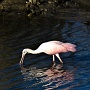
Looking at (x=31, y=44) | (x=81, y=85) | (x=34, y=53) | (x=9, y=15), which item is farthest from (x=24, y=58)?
(x=9, y=15)

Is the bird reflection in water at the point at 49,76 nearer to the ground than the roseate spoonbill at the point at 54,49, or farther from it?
nearer to the ground

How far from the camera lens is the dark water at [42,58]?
41.5ft

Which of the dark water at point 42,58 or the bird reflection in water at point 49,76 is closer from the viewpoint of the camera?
the bird reflection in water at point 49,76

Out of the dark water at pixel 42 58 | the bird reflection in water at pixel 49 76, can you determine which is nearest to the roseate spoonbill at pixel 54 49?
the dark water at pixel 42 58

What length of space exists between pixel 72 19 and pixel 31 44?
5302 millimetres

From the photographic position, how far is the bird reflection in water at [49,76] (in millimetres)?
12539

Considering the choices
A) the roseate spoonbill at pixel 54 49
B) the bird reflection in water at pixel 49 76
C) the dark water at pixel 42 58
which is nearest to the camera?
the bird reflection in water at pixel 49 76

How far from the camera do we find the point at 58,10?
2386 cm

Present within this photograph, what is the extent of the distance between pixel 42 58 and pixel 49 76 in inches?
77.0

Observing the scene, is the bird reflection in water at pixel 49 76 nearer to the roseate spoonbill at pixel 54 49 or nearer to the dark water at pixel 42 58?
the dark water at pixel 42 58

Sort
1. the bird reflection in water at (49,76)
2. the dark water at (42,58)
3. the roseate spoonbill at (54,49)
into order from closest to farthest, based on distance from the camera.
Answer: the bird reflection in water at (49,76)
the dark water at (42,58)
the roseate spoonbill at (54,49)

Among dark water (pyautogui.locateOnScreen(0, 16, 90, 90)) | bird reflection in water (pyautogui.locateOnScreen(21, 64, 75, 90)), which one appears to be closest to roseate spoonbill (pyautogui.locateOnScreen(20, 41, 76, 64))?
dark water (pyautogui.locateOnScreen(0, 16, 90, 90))

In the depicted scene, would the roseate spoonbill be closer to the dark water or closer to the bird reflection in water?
the dark water

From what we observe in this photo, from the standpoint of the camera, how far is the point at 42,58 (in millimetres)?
15344
